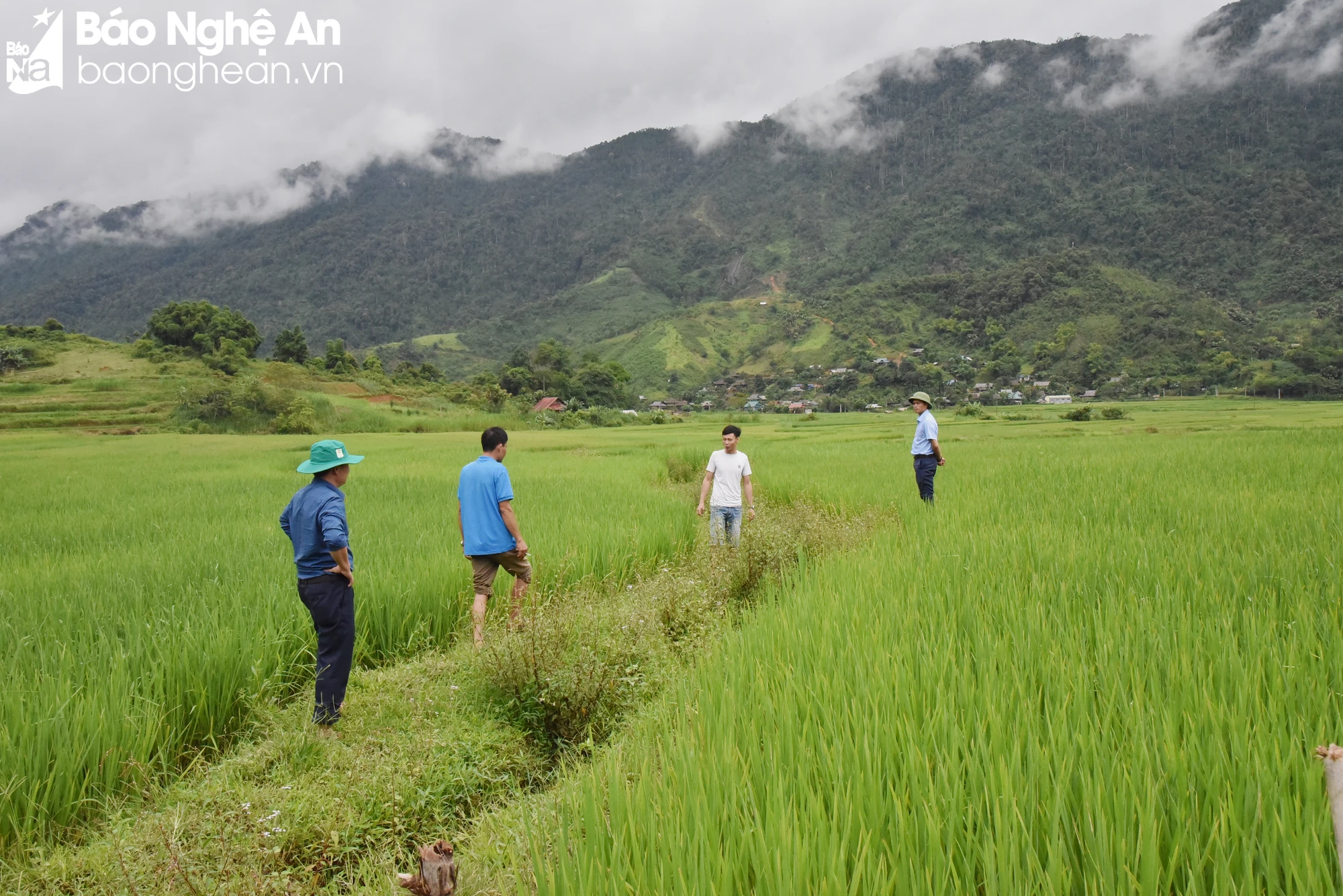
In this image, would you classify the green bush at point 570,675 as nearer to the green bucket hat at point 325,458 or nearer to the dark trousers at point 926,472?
the green bucket hat at point 325,458

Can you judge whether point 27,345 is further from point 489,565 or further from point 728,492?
point 728,492

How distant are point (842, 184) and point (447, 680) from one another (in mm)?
181544

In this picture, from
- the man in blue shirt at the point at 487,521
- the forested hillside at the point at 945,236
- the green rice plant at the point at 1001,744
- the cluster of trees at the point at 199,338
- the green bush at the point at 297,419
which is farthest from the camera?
the forested hillside at the point at 945,236

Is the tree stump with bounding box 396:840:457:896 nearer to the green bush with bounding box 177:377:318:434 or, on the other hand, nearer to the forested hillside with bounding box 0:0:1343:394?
the green bush with bounding box 177:377:318:434

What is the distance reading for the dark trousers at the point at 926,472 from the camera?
8250 millimetres

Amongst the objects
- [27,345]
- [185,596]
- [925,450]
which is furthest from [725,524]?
[27,345]

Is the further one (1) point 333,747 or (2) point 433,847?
(1) point 333,747

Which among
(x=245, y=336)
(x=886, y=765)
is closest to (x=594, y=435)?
(x=886, y=765)

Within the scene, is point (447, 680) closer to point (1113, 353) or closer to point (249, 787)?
point (249, 787)

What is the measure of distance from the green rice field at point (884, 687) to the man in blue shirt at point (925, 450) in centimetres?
36

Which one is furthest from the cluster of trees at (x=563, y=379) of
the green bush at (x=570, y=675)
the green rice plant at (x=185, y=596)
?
the green bush at (x=570, y=675)

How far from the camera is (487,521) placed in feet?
16.3

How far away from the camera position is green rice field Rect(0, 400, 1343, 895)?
150cm

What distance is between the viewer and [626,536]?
7.13 m
